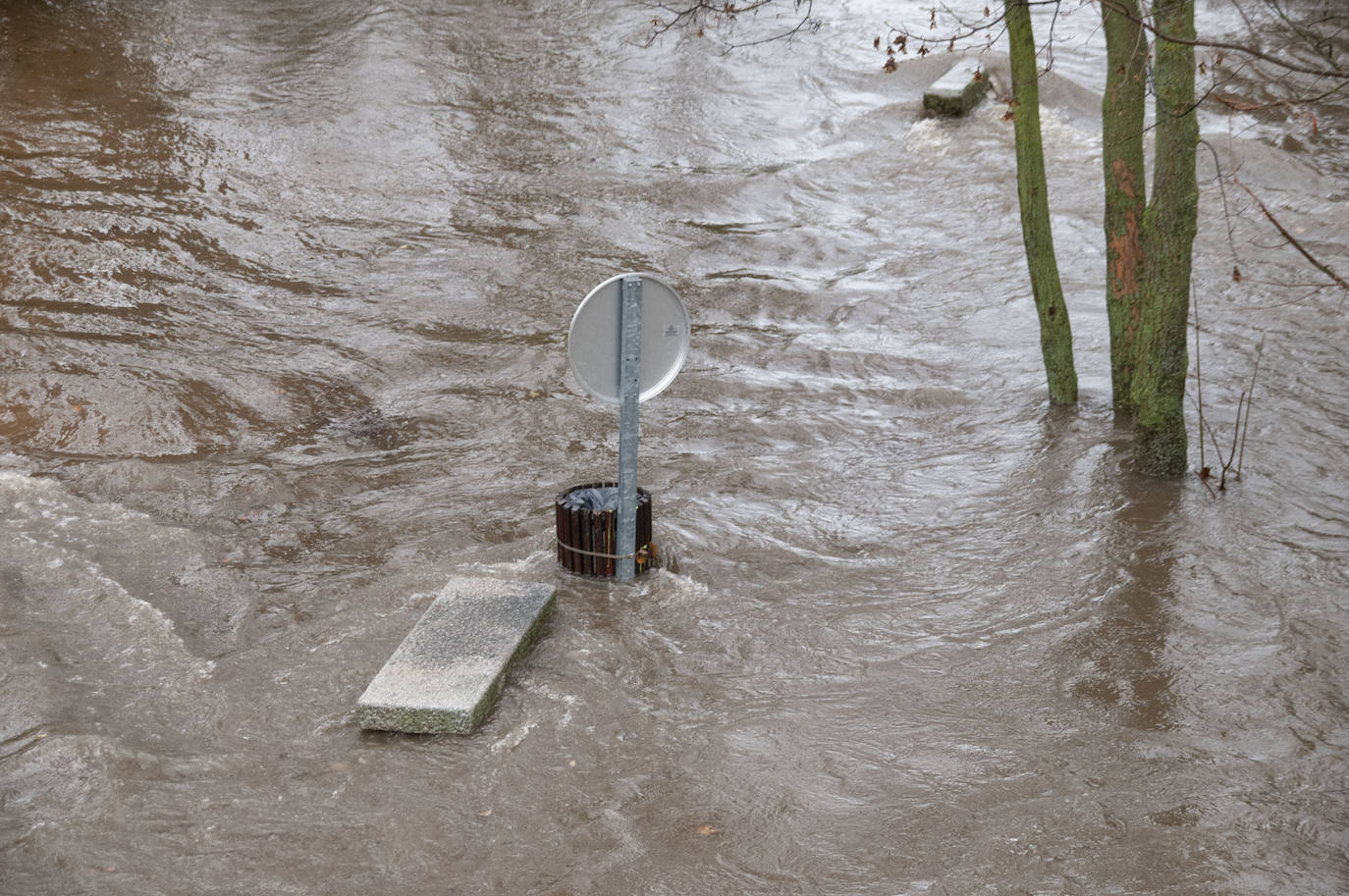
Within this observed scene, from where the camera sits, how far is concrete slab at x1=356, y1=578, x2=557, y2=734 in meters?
4.96

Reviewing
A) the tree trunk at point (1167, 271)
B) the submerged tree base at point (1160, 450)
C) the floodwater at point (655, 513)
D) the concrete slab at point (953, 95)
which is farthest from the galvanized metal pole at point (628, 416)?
the concrete slab at point (953, 95)

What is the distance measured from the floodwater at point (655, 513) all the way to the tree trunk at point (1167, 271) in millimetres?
341

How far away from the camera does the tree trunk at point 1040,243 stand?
27.1ft

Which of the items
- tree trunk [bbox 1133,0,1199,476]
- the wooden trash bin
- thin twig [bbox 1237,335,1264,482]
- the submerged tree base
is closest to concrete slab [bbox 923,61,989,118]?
thin twig [bbox 1237,335,1264,482]

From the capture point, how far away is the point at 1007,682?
5562 millimetres

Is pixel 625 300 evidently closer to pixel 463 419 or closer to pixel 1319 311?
pixel 463 419

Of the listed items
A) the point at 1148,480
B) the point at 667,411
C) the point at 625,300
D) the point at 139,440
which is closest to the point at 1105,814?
the point at 625,300

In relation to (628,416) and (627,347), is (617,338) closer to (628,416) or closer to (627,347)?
(627,347)

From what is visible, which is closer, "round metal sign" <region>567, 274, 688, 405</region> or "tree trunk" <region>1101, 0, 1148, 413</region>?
"round metal sign" <region>567, 274, 688, 405</region>

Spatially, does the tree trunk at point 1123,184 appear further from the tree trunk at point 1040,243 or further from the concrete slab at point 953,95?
the concrete slab at point 953,95

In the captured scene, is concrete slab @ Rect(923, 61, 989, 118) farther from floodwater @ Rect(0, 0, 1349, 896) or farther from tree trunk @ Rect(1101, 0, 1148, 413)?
tree trunk @ Rect(1101, 0, 1148, 413)

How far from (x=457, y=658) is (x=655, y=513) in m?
2.23

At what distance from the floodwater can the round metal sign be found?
119 centimetres

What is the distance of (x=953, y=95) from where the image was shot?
15.3 meters
